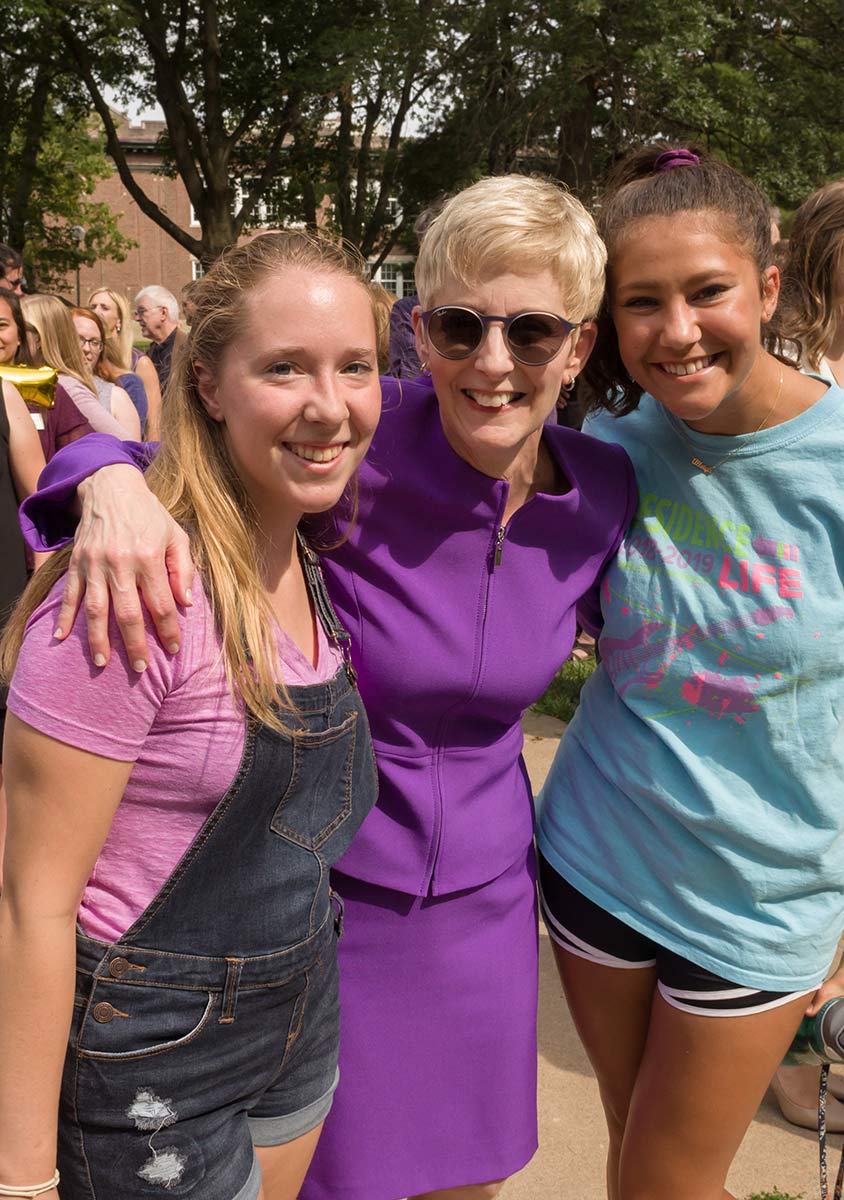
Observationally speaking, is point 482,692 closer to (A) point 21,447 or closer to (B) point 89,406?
(A) point 21,447

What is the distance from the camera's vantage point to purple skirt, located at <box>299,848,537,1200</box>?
82.2 inches

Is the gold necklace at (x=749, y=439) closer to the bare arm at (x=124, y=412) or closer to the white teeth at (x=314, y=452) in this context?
the white teeth at (x=314, y=452)

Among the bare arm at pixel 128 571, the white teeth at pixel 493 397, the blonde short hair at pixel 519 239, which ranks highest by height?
the blonde short hair at pixel 519 239

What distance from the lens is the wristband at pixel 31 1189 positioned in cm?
148

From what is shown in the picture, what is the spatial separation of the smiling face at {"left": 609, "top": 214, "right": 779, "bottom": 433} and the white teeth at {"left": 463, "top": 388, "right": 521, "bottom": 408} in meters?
0.24

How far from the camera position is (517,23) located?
14.7 metres

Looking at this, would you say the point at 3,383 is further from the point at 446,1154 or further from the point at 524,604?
the point at 446,1154

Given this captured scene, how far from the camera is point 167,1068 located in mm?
1587

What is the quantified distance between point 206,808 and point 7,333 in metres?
4.17

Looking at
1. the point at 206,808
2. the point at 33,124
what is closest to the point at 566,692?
the point at 206,808

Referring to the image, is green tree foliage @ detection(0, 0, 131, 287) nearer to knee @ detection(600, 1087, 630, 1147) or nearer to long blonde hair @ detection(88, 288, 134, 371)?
long blonde hair @ detection(88, 288, 134, 371)

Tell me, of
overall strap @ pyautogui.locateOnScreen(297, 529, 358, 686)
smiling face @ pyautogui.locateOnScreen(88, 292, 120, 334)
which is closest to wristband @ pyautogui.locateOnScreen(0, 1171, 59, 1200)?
overall strap @ pyautogui.locateOnScreen(297, 529, 358, 686)

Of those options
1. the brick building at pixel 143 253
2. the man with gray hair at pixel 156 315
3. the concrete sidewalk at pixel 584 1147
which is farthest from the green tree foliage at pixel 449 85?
the brick building at pixel 143 253

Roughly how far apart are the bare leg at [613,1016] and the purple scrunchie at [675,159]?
151cm
